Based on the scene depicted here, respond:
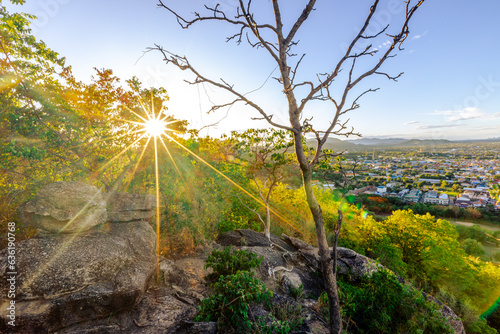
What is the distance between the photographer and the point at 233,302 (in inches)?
205

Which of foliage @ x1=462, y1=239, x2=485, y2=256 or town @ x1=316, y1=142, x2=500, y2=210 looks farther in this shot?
town @ x1=316, y1=142, x2=500, y2=210

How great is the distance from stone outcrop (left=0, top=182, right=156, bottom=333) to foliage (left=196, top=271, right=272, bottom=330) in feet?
6.51

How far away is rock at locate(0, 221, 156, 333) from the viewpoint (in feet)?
14.4

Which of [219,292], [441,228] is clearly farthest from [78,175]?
[441,228]

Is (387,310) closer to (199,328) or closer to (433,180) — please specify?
(199,328)

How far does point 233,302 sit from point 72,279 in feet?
12.6

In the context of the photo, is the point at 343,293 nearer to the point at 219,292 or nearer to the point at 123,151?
the point at 219,292

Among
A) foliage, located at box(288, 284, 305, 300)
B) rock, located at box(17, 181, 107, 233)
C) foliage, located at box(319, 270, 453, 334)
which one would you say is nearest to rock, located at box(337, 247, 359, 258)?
foliage, located at box(319, 270, 453, 334)

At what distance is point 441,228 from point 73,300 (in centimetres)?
3607

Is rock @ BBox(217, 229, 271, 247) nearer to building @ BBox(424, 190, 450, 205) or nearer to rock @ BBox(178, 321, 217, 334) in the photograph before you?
rock @ BBox(178, 321, 217, 334)

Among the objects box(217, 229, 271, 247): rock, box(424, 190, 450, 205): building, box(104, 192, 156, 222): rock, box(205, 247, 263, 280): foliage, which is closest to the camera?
box(205, 247, 263, 280): foliage

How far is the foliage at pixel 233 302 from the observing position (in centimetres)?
499

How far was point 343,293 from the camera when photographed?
7598 mm

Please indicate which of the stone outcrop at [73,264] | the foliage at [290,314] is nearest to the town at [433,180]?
the foliage at [290,314]
